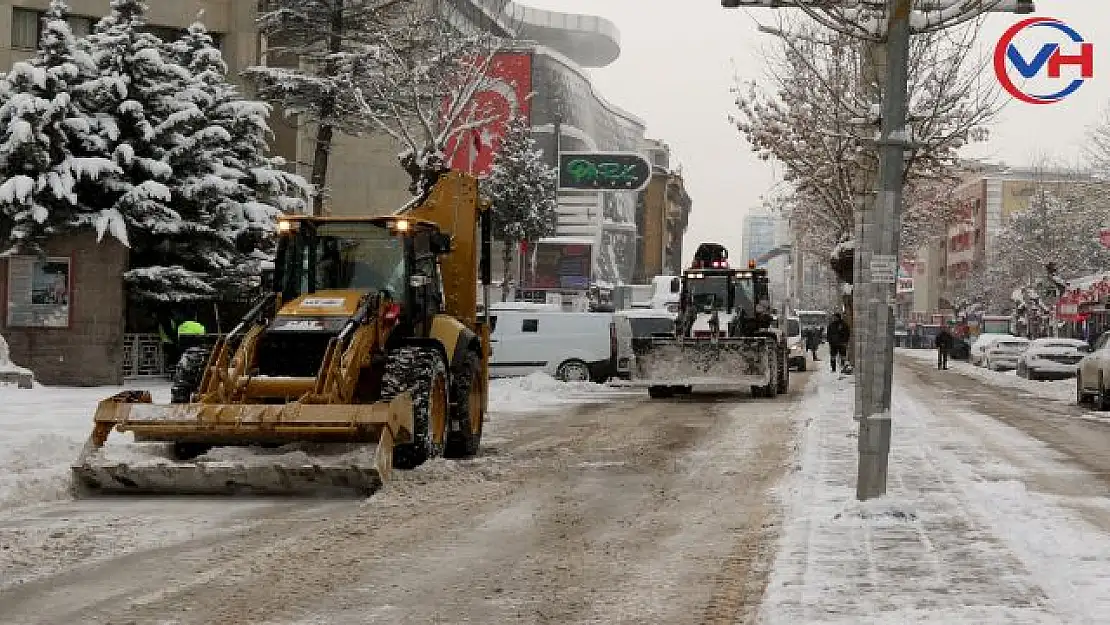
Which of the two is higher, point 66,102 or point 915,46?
point 915,46

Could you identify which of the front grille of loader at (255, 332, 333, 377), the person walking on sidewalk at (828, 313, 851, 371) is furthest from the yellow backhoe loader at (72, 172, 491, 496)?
the person walking on sidewalk at (828, 313, 851, 371)

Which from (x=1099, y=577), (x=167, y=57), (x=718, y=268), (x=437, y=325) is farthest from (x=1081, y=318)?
(x=1099, y=577)

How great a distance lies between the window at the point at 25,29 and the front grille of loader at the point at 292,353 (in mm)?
33915

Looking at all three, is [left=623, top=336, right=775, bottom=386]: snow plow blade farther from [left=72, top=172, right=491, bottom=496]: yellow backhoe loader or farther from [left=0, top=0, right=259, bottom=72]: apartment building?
[left=0, top=0, right=259, bottom=72]: apartment building

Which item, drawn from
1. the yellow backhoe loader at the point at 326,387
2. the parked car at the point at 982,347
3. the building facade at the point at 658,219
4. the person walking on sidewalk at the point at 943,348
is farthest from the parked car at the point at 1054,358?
the building facade at the point at 658,219

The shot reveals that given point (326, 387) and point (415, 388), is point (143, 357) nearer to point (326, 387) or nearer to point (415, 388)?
point (415, 388)

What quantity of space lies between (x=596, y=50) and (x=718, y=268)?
453 ft

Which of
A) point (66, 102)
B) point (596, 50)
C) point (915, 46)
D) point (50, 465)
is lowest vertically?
point (50, 465)

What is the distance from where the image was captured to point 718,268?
29047 millimetres

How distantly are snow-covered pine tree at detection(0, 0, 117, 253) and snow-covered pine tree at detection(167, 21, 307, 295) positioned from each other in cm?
188

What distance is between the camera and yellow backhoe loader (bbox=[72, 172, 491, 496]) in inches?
413

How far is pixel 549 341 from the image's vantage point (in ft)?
97.1

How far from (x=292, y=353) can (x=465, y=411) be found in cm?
215

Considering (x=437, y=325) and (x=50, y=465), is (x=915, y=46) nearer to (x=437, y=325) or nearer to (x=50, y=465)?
(x=437, y=325)
